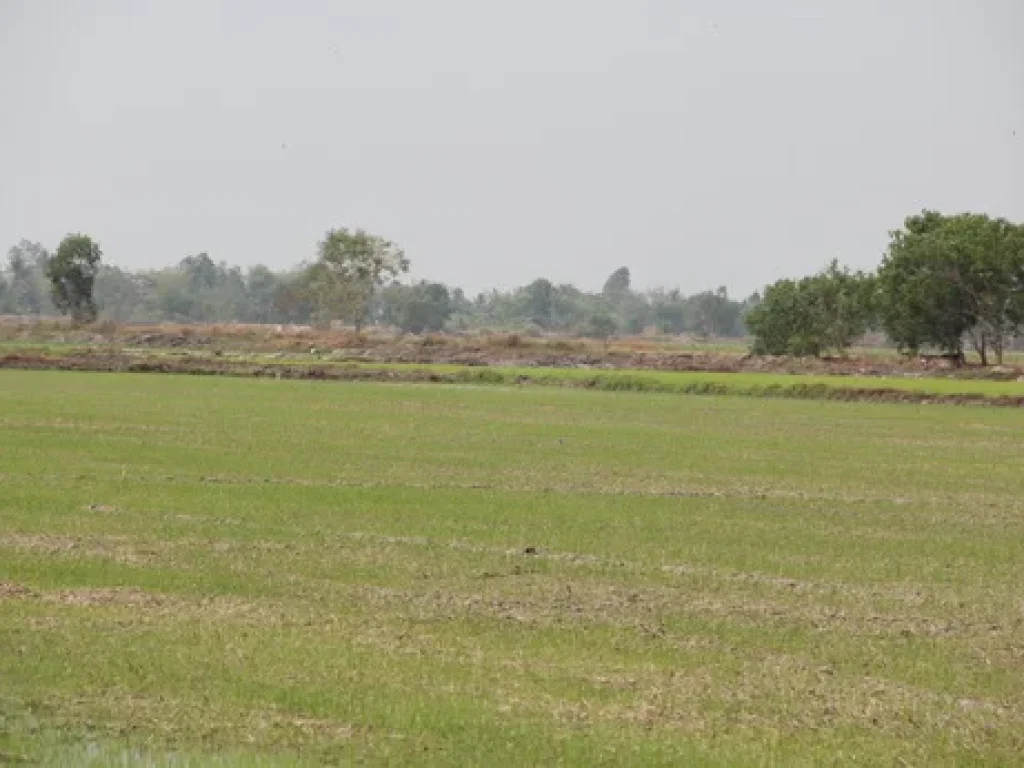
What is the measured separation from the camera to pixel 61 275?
126875 millimetres

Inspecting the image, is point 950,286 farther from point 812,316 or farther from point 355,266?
point 355,266

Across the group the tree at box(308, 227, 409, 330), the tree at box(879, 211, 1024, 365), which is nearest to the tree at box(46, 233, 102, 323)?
the tree at box(308, 227, 409, 330)

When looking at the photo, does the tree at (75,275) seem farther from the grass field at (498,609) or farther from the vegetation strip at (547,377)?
the grass field at (498,609)

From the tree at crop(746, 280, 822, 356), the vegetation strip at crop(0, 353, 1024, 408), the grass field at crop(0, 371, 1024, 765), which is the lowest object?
the vegetation strip at crop(0, 353, 1024, 408)

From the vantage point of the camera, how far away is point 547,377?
75.6 m

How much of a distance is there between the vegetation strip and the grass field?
34.4 m

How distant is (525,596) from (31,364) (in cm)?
6511

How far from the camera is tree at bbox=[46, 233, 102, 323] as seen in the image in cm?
12619

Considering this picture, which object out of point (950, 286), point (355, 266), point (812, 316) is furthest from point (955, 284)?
point (355, 266)

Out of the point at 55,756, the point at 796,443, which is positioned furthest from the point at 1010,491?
the point at 55,756

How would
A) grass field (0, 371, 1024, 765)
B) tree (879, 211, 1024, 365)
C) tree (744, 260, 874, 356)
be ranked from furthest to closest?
tree (744, 260, 874, 356)
tree (879, 211, 1024, 365)
grass field (0, 371, 1024, 765)

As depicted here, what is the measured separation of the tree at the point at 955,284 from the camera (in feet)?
261

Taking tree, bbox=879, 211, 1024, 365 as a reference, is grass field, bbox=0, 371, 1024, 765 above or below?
below

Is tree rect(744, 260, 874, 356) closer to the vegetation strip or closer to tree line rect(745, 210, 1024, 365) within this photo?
tree line rect(745, 210, 1024, 365)
